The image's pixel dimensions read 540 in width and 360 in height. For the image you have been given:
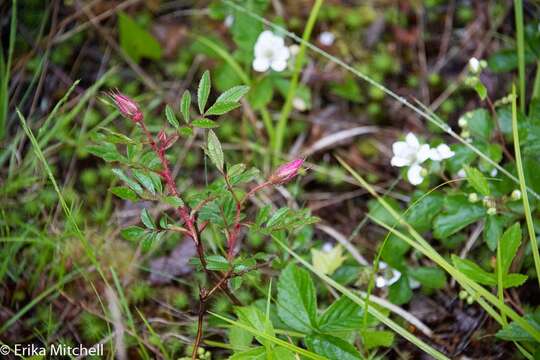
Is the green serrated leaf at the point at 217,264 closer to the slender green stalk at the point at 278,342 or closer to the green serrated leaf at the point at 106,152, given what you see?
the slender green stalk at the point at 278,342

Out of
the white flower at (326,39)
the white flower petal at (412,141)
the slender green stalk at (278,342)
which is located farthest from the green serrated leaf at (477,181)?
the white flower at (326,39)

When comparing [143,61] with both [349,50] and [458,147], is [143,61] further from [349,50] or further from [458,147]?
[458,147]

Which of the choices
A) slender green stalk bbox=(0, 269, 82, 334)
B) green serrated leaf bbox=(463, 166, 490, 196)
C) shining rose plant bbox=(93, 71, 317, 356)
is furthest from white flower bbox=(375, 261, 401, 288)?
slender green stalk bbox=(0, 269, 82, 334)

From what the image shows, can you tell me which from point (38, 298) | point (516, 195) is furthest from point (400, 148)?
point (38, 298)

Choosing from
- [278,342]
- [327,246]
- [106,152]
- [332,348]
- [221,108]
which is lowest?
[327,246]

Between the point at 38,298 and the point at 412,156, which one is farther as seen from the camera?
the point at 38,298

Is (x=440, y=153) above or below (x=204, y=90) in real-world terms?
below

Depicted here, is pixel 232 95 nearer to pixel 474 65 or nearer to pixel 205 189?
pixel 205 189
